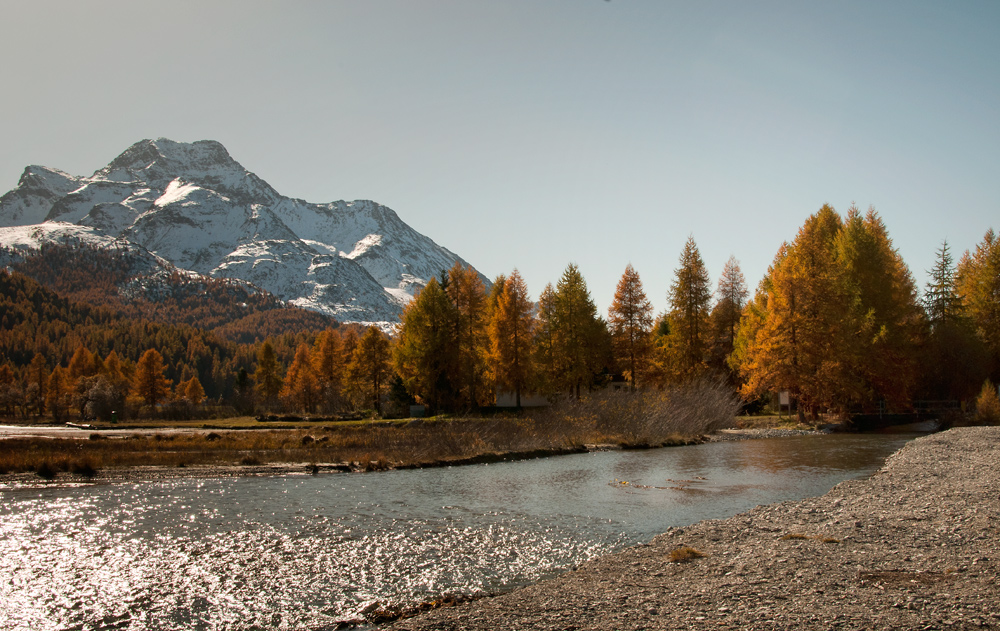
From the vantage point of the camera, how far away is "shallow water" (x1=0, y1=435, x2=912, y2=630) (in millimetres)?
10078

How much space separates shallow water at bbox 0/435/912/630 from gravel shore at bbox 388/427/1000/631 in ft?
4.22

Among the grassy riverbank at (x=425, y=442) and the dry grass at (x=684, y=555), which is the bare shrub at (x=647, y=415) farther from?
the dry grass at (x=684, y=555)

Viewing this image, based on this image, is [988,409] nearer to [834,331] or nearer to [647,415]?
[834,331]

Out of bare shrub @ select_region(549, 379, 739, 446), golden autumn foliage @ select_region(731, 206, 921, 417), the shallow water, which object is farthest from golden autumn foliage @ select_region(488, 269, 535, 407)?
the shallow water

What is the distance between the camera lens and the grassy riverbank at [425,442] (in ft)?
86.7

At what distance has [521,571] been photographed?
1166cm

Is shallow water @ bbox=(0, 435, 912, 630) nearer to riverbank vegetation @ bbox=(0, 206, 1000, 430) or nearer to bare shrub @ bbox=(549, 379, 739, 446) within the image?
bare shrub @ bbox=(549, 379, 739, 446)

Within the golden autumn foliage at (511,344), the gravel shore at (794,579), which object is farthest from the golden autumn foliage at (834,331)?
the gravel shore at (794,579)

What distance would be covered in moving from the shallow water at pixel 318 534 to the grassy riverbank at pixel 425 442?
11.3 ft

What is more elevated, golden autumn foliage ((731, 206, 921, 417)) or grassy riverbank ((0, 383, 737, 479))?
golden autumn foliage ((731, 206, 921, 417))

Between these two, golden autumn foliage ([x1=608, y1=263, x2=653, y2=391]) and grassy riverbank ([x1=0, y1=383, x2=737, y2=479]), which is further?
golden autumn foliage ([x1=608, y1=263, x2=653, y2=391])

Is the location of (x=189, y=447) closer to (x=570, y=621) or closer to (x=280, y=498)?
(x=280, y=498)

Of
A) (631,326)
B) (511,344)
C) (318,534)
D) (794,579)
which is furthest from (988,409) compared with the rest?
(318,534)

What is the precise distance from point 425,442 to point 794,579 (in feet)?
75.9
